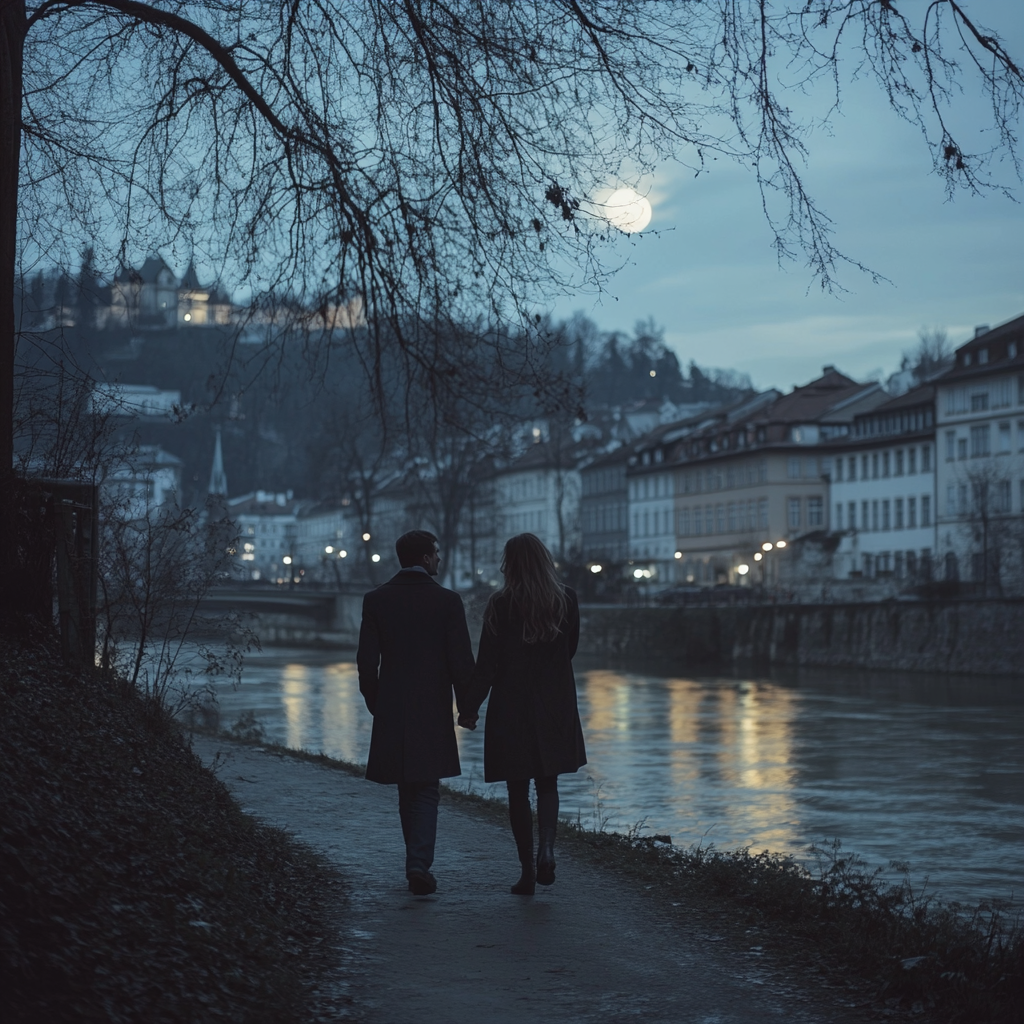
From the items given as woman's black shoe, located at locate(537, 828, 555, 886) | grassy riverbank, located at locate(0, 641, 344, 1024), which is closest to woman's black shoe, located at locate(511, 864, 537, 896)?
woman's black shoe, located at locate(537, 828, 555, 886)

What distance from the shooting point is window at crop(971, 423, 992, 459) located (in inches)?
2965

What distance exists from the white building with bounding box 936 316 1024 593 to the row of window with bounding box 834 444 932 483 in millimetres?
1922

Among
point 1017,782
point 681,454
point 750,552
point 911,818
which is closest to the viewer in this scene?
point 911,818

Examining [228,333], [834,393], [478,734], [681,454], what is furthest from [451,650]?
[681,454]

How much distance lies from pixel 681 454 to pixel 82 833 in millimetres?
99085

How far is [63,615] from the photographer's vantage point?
1009 cm

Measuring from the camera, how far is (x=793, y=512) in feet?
299

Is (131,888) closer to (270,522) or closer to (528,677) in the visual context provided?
(528,677)

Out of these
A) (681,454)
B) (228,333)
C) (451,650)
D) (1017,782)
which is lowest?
(1017,782)

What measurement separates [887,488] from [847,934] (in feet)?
260

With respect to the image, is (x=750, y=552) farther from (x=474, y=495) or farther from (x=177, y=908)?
(x=177, y=908)

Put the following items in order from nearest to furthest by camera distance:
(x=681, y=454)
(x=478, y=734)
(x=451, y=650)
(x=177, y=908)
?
(x=177, y=908) < (x=451, y=650) < (x=478, y=734) < (x=681, y=454)

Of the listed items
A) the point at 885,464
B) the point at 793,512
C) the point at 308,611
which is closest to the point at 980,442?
the point at 885,464

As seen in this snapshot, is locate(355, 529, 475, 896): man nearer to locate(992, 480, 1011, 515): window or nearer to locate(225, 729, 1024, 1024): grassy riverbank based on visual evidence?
locate(225, 729, 1024, 1024): grassy riverbank
